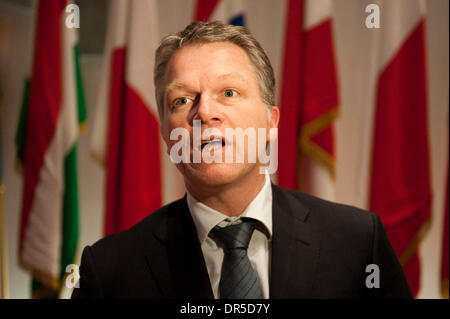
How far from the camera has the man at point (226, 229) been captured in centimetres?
68

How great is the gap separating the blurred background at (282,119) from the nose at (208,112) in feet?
1.95

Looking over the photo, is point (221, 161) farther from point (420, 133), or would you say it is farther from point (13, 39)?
point (13, 39)

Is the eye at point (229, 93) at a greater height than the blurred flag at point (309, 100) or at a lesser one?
lesser

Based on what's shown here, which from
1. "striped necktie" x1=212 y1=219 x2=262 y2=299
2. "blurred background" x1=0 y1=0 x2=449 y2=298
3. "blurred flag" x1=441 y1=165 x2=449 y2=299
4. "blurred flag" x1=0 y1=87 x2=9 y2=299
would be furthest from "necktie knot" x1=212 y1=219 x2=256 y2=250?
"blurred flag" x1=441 y1=165 x2=449 y2=299

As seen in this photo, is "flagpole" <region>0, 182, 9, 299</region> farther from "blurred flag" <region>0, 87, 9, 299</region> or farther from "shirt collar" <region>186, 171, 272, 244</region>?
"shirt collar" <region>186, 171, 272, 244</region>

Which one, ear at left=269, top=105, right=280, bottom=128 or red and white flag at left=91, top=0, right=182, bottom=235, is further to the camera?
Answer: red and white flag at left=91, top=0, right=182, bottom=235

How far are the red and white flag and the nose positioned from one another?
651 mm

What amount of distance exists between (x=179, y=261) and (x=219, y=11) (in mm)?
931

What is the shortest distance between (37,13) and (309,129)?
1.09m

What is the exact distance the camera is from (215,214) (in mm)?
729

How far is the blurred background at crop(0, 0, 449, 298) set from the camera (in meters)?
1.35

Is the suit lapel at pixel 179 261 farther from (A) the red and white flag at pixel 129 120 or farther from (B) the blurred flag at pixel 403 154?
(B) the blurred flag at pixel 403 154

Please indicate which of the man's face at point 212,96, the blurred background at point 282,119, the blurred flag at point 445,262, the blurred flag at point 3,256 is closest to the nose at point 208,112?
the man's face at point 212,96

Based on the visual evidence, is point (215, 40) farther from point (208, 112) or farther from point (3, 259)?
point (3, 259)
